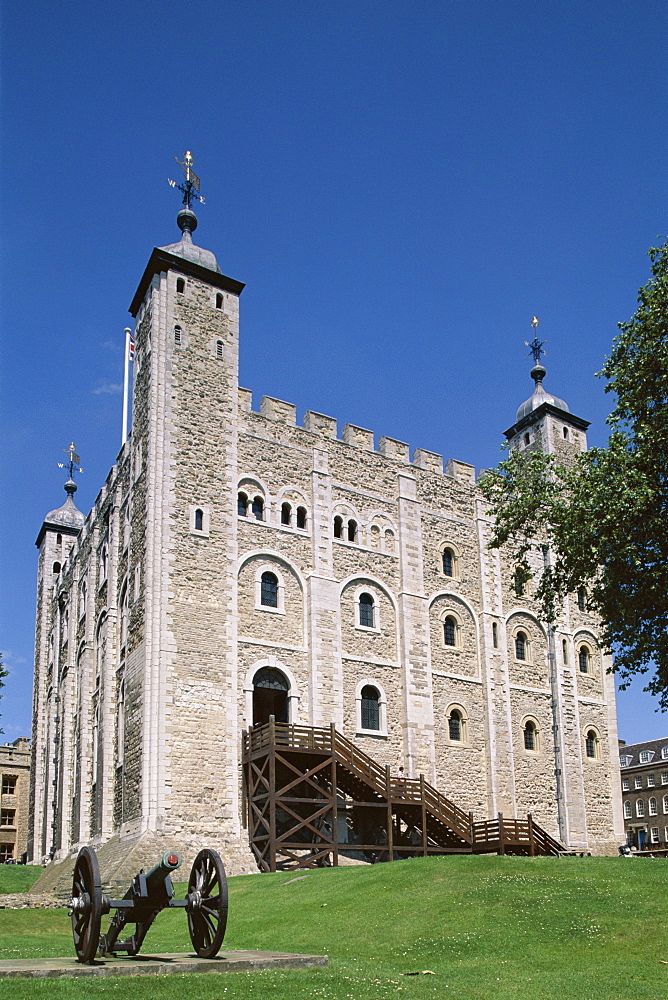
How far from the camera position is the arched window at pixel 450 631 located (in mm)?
34963

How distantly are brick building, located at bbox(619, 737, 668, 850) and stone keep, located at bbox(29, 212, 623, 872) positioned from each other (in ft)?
118

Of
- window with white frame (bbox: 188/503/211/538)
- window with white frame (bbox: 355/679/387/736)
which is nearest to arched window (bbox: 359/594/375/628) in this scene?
window with white frame (bbox: 355/679/387/736)

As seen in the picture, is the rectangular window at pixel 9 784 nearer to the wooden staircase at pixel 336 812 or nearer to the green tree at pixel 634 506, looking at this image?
the wooden staircase at pixel 336 812

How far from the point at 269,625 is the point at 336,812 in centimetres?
604

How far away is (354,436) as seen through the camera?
3509cm

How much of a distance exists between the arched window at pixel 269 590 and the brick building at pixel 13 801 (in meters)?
30.1

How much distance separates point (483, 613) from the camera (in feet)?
118

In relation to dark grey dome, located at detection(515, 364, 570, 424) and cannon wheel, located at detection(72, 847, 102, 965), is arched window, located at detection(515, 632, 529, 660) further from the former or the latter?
cannon wheel, located at detection(72, 847, 102, 965)

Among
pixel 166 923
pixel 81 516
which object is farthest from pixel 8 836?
pixel 166 923

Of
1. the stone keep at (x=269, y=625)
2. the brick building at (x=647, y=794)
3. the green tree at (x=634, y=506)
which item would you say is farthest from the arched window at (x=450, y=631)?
the brick building at (x=647, y=794)

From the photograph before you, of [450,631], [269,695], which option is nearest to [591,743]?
[450,631]

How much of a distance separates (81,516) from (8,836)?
1814 cm

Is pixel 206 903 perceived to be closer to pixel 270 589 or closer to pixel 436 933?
pixel 436 933

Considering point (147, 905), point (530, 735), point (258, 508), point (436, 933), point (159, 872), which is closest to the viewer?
point (159, 872)
